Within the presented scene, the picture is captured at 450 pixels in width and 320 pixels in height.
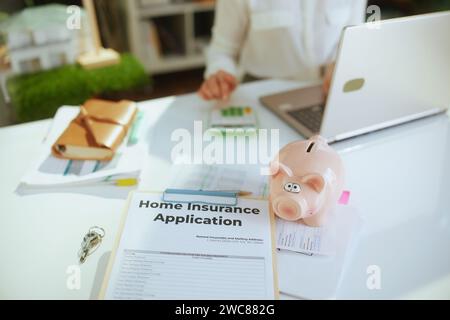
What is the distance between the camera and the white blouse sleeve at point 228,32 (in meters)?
1.28

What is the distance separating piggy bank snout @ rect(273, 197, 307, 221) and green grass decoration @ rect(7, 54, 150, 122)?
1.53 meters

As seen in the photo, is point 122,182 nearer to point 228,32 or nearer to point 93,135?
point 93,135

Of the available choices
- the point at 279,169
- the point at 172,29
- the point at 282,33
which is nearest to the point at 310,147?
the point at 279,169

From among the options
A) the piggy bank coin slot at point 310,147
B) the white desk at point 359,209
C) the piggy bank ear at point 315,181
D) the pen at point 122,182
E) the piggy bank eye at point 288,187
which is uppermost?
the piggy bank coin slot at point 310,147

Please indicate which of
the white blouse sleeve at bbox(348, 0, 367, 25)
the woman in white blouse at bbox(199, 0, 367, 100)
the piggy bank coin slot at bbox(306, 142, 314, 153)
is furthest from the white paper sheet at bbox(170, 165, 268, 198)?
the white blouse sleeve at bbox(348, 0, 367, 25)

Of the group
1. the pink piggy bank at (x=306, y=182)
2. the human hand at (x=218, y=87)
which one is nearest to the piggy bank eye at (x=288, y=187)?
the pink piggy bank at (x=306, y=182)

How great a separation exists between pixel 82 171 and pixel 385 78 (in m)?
0.66

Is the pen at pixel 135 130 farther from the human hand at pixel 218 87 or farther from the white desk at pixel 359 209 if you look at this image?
the human hand at pixel 218 87

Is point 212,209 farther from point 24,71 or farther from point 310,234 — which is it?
point 24,71

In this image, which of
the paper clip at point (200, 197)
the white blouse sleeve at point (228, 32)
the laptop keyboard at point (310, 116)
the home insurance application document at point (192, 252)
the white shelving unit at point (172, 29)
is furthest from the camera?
the white shelving unit at point (172, 29)

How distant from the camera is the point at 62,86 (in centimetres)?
201

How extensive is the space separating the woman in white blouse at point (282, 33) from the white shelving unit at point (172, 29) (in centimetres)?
115

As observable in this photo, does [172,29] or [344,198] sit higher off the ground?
[344,198]
